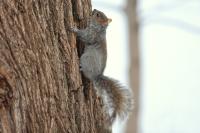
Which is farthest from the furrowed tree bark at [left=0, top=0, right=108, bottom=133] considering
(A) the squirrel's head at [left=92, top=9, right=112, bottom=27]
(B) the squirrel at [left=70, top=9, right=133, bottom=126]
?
(A) the squirrel's head at [left=92, top=9, right=112, bottom=27]

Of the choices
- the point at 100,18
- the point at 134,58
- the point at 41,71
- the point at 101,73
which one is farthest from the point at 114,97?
the point at 134,58

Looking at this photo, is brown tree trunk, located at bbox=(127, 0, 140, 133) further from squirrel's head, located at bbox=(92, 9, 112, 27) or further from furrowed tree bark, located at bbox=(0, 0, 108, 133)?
furrowed tree bark, located at bbox=(0, 0, 108, 133)

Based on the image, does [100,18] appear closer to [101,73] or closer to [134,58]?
[101,73]

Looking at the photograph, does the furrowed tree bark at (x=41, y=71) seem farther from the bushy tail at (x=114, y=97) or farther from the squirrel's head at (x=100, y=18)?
the squirrel's head at (x=100, y=18)

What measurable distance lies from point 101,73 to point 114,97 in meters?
0.15

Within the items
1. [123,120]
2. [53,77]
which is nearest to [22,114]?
[53,77]

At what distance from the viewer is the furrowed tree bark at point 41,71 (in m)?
2.07

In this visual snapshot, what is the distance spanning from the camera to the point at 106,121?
261 centimetres

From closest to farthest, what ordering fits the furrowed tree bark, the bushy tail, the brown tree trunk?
1. the furrowed tree bark
2. the bushy tail
3. the brown tree trunk

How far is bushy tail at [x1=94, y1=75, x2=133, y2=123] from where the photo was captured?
2.83 meters

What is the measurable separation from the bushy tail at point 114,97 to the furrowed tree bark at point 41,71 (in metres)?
0.37

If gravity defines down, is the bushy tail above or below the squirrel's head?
below

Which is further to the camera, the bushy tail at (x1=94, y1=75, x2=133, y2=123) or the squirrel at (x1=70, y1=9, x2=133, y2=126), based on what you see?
the bushy tail at (x1=94, y1=75, x2=133, y2=123)

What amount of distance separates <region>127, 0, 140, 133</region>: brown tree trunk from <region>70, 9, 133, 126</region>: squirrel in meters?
3.79
